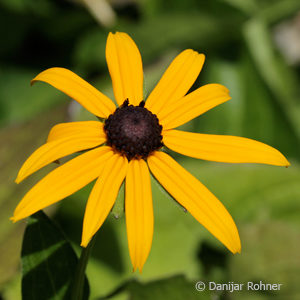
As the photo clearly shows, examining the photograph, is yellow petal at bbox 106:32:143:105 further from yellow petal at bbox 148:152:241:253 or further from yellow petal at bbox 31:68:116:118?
yellow petal at bbox 148:152:241:253

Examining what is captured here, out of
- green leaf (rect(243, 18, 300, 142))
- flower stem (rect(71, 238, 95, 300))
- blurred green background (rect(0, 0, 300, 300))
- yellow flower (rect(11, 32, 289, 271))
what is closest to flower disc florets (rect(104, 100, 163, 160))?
yellow flower (rect(11, 32, 289, 271))

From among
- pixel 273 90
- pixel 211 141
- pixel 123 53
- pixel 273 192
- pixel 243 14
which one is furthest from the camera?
pixel 243 14

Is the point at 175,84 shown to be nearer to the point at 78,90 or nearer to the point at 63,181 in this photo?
the point at 78,90

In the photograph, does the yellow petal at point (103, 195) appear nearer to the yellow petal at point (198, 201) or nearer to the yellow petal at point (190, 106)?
the yellow petal at point (198, 201)

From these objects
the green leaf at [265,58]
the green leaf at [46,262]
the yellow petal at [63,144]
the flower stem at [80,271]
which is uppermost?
the green leaf at [265,58]

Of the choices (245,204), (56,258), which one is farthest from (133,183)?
(245,204)

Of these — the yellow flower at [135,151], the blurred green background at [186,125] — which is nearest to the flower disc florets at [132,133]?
the yellow flower at [135,151]

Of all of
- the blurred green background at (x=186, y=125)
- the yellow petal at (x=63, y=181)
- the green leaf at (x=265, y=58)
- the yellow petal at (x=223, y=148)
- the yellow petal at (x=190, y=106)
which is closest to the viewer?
the yellow petal at (x=63, y=181)

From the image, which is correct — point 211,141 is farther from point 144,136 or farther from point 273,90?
point 273,90
